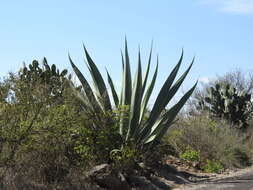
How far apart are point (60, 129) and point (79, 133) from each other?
125cm

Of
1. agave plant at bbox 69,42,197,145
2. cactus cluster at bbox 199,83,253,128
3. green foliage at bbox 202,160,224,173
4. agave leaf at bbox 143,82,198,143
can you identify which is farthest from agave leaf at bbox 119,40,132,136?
cactus cluster at bbox 199,83,253,128

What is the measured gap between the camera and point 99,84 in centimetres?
1465

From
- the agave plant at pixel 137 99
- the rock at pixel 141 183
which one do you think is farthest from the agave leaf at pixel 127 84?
the rock at pixel 141 183

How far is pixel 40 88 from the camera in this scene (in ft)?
34.3

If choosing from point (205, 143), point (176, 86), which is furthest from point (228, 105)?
point (176, 86)

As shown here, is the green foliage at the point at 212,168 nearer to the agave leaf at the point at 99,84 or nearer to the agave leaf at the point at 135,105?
the agave leaf at the point at 135,105

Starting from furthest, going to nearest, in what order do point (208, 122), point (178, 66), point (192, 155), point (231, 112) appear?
point (231, 112)
point (208, 122)
point (192, 155)
point (178, 66)

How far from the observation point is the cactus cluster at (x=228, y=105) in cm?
3088

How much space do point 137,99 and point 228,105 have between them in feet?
56.5

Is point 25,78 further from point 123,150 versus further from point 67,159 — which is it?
point 123,150

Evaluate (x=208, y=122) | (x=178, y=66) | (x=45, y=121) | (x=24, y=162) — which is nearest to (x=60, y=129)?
(x=45, y=121)

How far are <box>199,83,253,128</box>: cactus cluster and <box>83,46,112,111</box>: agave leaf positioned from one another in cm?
1719

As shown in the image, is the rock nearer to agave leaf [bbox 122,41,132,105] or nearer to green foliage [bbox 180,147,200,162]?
agave leaf [bbox 122,41,132,105]

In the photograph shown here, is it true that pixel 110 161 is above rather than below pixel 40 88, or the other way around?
below
